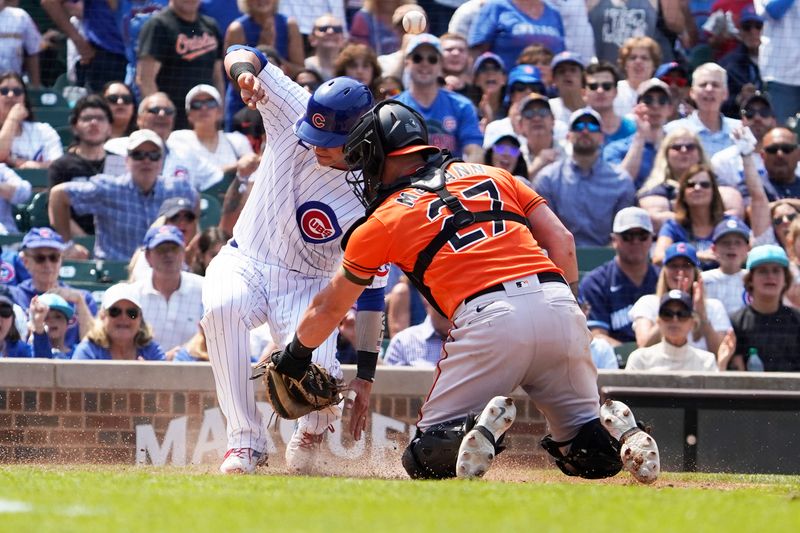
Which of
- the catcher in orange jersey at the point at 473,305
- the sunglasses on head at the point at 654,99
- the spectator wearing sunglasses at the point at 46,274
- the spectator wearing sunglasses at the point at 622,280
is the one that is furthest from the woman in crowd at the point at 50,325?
the sunglasses on head at the point at 654,99

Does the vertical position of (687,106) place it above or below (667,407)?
above

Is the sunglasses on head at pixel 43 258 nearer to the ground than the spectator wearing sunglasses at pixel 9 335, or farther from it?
farther from it

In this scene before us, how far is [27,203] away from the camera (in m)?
10.6

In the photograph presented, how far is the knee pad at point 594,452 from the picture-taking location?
5.54 m

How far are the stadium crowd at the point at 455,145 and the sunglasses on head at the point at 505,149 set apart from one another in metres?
0.02

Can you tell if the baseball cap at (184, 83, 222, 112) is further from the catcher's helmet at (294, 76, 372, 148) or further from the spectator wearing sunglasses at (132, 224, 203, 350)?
the catcher's helmet at (294, 76, 372, 148)

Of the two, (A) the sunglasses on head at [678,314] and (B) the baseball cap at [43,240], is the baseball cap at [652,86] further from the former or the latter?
(B) the baseball cap at [43,240]

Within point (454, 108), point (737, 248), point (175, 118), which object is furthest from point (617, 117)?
point (175, 118)

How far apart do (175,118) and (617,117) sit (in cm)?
379

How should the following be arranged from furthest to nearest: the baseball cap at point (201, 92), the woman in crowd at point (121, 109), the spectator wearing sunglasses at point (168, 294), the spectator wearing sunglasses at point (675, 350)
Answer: the woman in crowd at point (121, 109)
the baseball cap at point (201, 92)
the spectator wearing sunglasses at point (168, 294)
the spectator wearing sunglasses at point (675, 350)

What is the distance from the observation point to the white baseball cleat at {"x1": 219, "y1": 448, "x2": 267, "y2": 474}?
5.93 meters

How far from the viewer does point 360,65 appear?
1098 cm

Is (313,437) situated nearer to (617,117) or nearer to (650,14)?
(617,117)

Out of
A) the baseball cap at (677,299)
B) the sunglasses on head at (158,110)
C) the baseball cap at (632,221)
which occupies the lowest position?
the baseball cap at (677,299)
